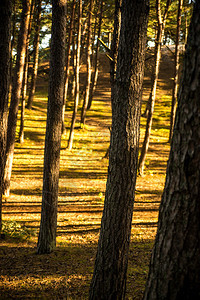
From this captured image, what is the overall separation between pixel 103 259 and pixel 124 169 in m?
1.37

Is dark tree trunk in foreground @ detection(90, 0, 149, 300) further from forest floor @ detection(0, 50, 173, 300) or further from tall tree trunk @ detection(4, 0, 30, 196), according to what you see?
tall tree trunk @ detection(4, 0, 30, 196)

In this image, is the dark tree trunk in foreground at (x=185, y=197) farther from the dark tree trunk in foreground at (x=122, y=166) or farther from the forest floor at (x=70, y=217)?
the forest floor at (x=70, y=217)

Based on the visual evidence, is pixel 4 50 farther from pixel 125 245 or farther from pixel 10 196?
pixel 10 196

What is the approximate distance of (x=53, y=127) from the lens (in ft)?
20.8

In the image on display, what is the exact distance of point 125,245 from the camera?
3984 mm

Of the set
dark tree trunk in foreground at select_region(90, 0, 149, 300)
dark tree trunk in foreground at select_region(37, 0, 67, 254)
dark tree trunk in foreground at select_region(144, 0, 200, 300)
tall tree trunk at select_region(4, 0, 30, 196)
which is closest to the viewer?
dark tree trunk in foreground at select_region(144, 0, 200, 300)

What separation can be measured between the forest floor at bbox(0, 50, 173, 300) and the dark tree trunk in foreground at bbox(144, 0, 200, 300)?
8.34 ft

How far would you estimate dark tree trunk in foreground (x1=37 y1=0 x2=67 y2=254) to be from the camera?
605 cm

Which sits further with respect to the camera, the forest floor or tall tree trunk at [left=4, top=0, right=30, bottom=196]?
tall tree trunk at [left=4, top=0, right=30, bottom=196]

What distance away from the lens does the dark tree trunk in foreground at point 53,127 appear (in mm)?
6046

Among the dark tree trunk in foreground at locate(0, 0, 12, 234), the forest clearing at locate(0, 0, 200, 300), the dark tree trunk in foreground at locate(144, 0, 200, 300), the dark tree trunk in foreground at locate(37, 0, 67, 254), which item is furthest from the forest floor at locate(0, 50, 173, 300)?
the dark tree trunk in foreground at locate(0, 0, 12, 234)

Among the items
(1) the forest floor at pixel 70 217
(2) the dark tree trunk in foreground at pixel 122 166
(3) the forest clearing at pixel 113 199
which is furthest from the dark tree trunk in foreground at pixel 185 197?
(1) the forest floor at pixel 70 217

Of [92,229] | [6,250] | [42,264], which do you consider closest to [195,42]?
[42,264]

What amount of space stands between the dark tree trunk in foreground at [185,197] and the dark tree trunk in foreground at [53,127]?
14.0 ft
